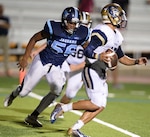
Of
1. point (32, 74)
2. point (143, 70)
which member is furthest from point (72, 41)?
point (143, 70)

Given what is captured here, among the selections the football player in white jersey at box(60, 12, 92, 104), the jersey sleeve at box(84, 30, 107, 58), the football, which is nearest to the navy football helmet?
the jersey sleeve at box(84, 30, 107, 58)

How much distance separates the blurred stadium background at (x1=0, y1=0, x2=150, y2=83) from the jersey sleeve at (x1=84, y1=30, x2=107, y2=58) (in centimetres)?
865

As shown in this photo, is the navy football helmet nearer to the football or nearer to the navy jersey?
the navy jersey

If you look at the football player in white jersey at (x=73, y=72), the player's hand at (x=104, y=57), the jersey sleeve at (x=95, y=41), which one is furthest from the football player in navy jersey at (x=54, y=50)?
the football player in white jersey at (x=73, y=72)

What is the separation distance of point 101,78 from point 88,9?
252 inches

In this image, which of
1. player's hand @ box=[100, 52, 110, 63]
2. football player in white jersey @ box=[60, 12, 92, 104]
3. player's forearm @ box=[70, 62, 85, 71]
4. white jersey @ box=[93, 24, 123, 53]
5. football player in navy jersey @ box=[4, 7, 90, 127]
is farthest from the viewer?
player's forearm @ box=[70, 62, 85, 71]

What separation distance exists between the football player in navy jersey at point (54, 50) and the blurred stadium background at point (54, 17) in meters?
7.94

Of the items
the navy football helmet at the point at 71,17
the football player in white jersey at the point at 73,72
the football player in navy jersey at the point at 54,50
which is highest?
the navy football helmet at the point at 71,17

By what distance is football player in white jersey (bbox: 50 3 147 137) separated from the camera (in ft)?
22.5

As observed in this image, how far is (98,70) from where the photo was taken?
7000 millimetres

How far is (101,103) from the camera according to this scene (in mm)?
6914

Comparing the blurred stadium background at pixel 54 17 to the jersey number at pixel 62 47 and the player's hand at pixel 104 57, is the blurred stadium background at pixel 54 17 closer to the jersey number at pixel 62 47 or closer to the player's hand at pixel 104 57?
the jersey number at pixel 62 47

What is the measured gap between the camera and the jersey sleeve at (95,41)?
6840mm

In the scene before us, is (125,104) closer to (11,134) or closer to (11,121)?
(11,121)
